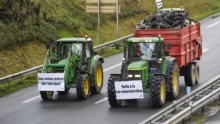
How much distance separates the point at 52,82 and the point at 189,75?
19.8ft

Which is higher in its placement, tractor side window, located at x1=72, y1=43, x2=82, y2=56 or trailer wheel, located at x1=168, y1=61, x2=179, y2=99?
tractor side window, located at x1=72, y1=43, x2=82, y2=56

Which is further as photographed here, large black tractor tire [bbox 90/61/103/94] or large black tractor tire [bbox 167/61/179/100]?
large black tractor tire [bbox 90/61/103/94]

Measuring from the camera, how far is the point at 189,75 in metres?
28.2

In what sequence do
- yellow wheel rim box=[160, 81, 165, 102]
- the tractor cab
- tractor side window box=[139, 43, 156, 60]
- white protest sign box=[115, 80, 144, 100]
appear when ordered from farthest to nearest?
1. the tractor cab
2. tractor side window box=[139, 43, 156, 60]
3. yellow wheel rim box=[160, 81, 165, 102]
4. white protest sign box=[115, 80, 144, 100]

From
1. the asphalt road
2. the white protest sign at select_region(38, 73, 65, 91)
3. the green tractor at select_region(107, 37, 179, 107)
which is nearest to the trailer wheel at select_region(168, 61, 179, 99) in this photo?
the green tractor at select_region(107, 37, 179, 107)

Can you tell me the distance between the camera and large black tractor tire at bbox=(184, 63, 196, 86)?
2820 centimetres

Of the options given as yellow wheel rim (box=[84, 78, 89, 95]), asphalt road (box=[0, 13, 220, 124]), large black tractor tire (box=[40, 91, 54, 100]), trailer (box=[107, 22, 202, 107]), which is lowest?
asphalt road (box=[0, 13, 220, 124])

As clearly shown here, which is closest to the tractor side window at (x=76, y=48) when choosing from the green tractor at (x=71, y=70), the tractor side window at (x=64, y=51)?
the green tractor at (x=71, y=70)

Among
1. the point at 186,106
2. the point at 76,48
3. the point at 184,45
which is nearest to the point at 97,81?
the point at 76,48

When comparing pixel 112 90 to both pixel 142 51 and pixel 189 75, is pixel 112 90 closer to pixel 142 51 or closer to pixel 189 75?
pixel 142 51

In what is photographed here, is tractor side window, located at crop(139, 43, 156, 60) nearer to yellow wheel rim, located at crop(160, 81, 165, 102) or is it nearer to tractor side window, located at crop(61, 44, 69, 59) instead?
yellow wheel rim, located at crop(160, 81, 165, 102)

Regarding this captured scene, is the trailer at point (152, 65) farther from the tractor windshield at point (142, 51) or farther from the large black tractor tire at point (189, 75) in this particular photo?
the large black tractor tire at point (189, 75)

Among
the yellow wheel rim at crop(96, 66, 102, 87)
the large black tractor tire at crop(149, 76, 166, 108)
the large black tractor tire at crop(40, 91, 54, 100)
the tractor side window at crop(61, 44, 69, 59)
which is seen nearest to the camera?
the large black tractor tire at crop(149, 76, 166, 108)

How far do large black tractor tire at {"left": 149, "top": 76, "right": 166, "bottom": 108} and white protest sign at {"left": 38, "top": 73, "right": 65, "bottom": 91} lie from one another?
3.67 metres
